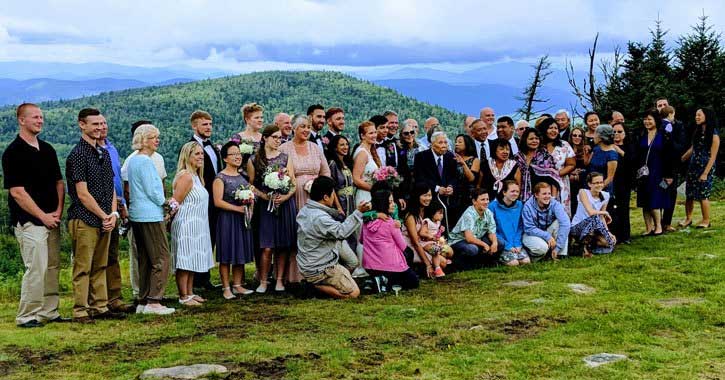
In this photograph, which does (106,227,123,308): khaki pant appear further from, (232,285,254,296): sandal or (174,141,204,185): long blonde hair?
(232,285,254,296): sandal

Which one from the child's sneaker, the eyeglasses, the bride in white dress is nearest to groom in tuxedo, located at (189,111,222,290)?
the eyeglasses

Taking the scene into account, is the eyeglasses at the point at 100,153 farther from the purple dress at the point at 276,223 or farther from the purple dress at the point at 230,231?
the purple dress at the point at 276,223

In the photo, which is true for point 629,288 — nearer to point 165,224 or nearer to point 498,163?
point 498,163

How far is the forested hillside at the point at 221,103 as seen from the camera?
93.0 m

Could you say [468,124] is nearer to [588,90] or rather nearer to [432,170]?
[432,170]

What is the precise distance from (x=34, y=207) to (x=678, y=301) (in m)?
6.73

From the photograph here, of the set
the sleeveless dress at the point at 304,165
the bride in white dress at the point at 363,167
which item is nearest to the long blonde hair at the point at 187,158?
the sleeveless dress at the point at 304,165

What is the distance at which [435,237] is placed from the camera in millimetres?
9953

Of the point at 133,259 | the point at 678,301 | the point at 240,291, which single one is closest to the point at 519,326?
the point at 678,301

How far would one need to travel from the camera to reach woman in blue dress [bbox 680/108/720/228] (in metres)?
11.9

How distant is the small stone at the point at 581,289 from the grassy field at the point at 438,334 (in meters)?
0.10

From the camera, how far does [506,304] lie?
26.1 ft

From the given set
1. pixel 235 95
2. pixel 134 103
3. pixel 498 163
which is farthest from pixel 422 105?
pixel 498 163

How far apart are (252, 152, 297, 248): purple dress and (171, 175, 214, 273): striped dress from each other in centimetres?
80
